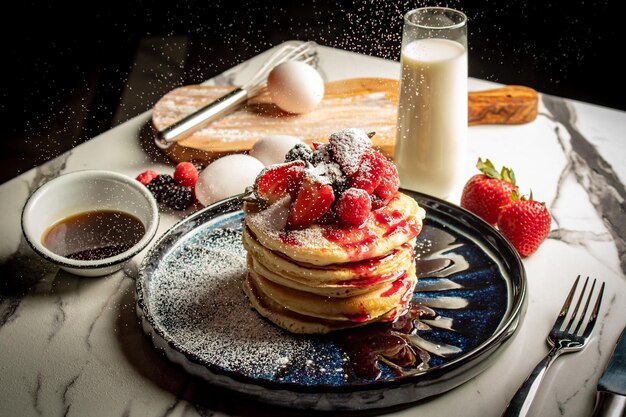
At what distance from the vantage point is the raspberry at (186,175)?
2.01m

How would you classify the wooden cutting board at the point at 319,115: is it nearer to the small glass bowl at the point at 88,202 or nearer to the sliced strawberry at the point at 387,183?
the small glass bowl at the point at 88,202

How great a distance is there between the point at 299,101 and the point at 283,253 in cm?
97

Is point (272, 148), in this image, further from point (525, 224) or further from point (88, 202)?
point (525, 224)

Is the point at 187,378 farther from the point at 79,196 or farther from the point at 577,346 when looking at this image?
the point at 577,346

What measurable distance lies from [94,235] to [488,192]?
964mm

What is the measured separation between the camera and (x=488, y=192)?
179cm

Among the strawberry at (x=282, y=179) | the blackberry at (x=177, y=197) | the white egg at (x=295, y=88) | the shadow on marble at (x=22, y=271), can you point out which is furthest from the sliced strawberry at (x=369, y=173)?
the white egg at (x=295, y=88)

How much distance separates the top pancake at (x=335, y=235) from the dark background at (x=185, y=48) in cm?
147

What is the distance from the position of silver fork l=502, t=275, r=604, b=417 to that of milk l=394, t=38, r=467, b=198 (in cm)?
53

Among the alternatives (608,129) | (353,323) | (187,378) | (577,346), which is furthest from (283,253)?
(608,129)

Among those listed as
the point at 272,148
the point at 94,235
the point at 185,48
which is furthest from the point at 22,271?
the point at 185,48

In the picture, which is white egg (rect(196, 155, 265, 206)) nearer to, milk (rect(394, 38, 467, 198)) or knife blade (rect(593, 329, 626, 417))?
milk (rect(394, 38, 467, 198))

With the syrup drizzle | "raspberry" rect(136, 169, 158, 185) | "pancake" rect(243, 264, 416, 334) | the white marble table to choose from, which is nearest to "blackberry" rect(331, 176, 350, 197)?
the syrup drizzle

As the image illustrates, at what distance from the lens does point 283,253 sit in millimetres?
1403
